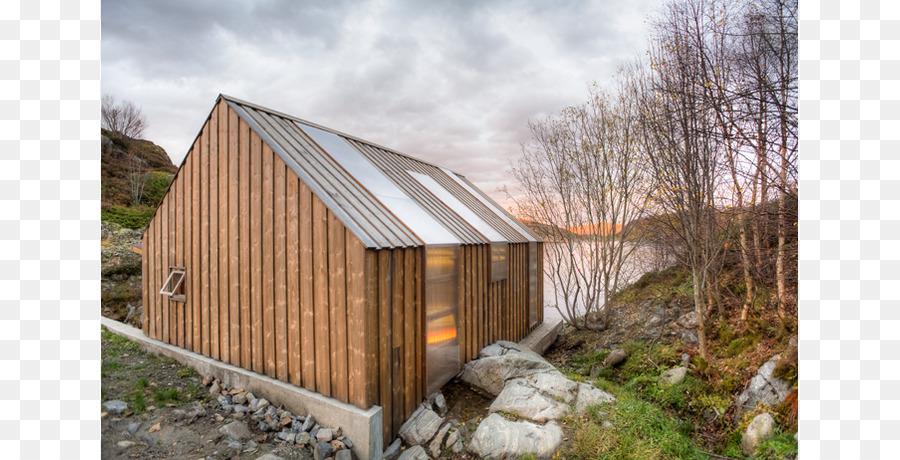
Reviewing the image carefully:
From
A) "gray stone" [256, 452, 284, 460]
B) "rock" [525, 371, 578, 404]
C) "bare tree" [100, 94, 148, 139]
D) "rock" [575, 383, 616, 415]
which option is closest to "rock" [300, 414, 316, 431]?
"gray stone" [256, 452, 284, 460]

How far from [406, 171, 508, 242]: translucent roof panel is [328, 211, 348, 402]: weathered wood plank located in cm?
356

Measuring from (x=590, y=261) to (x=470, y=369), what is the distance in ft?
17.5

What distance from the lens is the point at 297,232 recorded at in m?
4.29

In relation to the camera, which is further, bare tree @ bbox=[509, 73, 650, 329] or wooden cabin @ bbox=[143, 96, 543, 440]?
bare tree @ bbox=[509, 73, 650, 329]

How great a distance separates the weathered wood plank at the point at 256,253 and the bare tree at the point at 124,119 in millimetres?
22158

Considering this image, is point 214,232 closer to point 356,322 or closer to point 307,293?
point 307,293

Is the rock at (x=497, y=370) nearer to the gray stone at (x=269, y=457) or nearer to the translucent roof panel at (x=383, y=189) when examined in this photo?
the translucent roof panel at (x=383, y=189)

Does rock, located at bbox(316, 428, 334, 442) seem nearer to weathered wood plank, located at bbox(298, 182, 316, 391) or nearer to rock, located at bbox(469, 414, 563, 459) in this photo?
weathered wood plank, located at bbox(298, 182, 316, 391)

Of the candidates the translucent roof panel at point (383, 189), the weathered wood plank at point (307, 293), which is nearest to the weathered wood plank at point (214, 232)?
the translucent roof panel at point (383, 189)

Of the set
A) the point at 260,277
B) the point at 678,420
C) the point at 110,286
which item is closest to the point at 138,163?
the point at 110,286

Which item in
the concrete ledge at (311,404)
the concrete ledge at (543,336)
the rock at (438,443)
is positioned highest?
the concrete ledge at (311,404)

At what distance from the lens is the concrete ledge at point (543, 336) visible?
27.5 ft

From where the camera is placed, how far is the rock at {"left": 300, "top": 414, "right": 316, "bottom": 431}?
159 inches

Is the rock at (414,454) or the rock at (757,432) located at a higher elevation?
the rock at (757,432)
